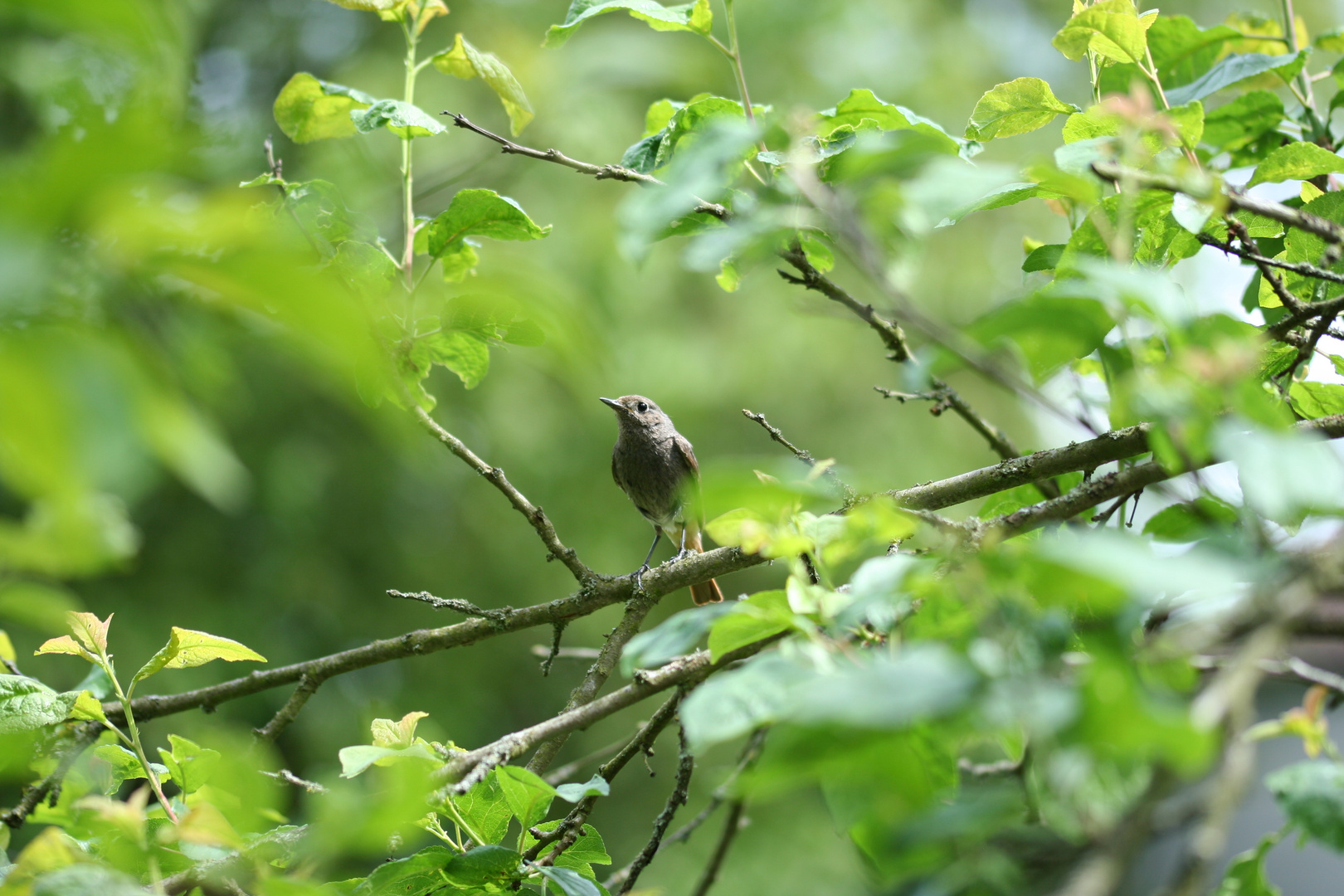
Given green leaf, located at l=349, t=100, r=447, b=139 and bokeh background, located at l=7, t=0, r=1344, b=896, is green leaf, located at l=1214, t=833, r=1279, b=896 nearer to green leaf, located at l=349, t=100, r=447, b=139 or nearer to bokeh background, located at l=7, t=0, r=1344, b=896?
green leaf, located at l=349, t=100, r=447, b=139

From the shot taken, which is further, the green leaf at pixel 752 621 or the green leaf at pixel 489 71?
the green leaf at pixel 489 71

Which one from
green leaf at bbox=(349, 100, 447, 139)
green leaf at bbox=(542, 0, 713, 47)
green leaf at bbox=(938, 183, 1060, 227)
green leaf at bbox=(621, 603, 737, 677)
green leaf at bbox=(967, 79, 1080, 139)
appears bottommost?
green leaf at bbox=(621, 603, 737, 677)

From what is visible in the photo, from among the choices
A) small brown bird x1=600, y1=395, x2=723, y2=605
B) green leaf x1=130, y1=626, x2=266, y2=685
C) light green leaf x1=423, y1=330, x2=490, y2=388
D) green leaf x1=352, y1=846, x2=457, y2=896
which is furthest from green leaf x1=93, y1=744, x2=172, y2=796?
small brown bird x1=600, y1=395, x2=723, y2=605

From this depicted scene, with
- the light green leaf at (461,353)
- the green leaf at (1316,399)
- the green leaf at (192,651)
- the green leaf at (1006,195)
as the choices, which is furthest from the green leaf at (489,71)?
the green leaf at (1316,399)

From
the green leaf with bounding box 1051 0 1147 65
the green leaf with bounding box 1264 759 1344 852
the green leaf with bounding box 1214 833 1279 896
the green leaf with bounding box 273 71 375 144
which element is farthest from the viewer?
the green leaf with bounding box 273 71 375 144

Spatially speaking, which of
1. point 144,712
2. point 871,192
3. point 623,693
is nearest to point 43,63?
point 144,712

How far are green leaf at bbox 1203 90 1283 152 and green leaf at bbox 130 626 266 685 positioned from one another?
2432 millimetres

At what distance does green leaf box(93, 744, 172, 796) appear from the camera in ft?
5.70

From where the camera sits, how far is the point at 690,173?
878 mm

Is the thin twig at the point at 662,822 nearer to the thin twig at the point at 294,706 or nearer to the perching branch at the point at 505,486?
the perching branch at the point at 505,486

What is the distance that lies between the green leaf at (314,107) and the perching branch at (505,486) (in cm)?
79

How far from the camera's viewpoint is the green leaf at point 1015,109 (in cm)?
191

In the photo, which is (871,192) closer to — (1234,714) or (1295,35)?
(1234,714)

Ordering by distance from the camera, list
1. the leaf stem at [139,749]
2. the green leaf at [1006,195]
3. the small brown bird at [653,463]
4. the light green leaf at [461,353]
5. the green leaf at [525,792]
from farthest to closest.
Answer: the small brown bird at [653,463] < the light green leaf at [461,353] < the leaf stem at [139,749] < the green leaf at [1006,195] < the green leaf at [525,792]
